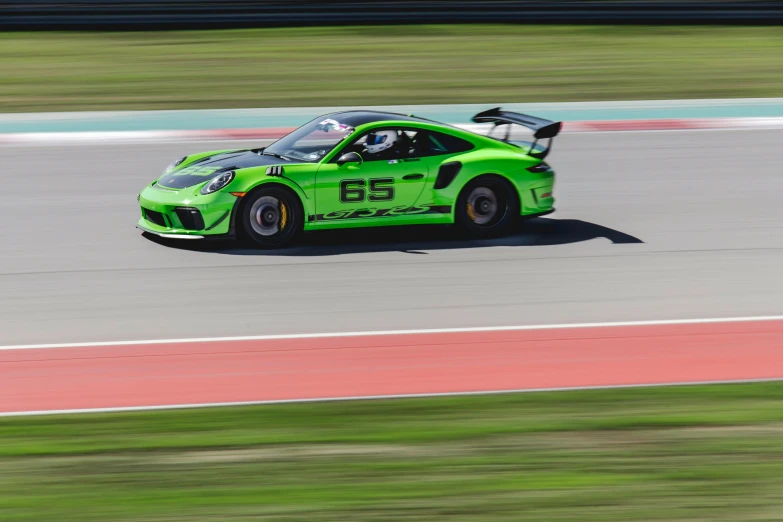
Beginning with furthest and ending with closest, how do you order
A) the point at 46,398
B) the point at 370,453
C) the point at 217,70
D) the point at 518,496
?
the point at 217,70 → the point at 46,398 → the point at 370,453 → the point at 518,496

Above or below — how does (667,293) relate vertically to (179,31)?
below

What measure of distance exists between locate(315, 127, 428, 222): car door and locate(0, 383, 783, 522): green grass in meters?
3.80

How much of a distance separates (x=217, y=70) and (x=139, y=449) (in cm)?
1619

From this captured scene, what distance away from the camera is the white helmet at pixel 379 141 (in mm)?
10195

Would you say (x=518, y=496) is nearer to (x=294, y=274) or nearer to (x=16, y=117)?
(x=294, y=274)

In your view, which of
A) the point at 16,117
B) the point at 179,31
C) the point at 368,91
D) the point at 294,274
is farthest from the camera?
the point at 179,31

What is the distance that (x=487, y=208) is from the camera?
34.9 ft

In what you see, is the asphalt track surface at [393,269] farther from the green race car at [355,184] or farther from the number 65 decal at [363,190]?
the number 65 decal at [363,190]

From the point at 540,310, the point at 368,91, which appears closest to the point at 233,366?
the point at 540,310

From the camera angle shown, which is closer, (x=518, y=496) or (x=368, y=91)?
(x=518, y=496)

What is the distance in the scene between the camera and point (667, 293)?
9.00m

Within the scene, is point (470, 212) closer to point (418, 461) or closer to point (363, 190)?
point (363, 190)

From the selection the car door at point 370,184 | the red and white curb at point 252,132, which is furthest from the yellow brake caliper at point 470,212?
the red and white curb at point 252,132

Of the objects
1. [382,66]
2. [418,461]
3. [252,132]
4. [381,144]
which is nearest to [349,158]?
[381,144]
